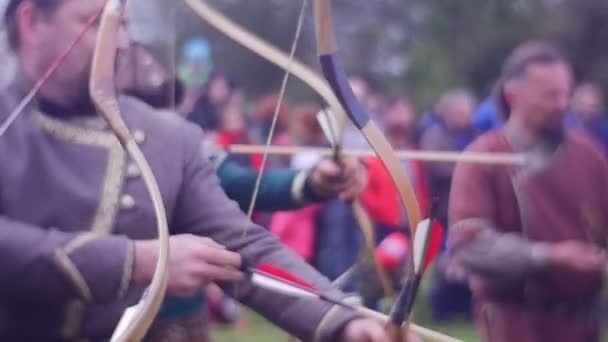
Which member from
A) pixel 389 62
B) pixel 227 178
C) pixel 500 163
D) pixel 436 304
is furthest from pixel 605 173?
pixel 389 62

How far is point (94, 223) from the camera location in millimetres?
2418

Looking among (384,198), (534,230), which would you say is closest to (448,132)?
(384,198)

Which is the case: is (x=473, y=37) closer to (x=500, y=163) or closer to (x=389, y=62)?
(x=389, y=62)

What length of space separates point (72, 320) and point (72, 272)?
14cm

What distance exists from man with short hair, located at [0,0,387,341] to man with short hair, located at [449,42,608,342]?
1345 mm

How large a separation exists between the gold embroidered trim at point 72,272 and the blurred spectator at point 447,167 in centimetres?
430

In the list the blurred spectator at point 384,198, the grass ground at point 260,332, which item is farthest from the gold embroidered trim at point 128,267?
the grass ground at point 260,332

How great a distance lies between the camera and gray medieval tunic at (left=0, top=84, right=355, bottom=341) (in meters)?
2.27

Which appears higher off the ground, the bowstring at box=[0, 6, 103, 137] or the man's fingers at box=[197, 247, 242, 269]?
the bowstring at box=[0, 6, 103, 137]

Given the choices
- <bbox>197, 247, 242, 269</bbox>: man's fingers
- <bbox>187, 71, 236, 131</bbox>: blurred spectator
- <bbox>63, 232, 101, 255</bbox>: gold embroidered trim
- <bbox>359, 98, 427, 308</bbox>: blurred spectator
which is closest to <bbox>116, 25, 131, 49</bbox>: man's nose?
<bbox>63, 232, 101, 255</bbox>: gold embroidered trim

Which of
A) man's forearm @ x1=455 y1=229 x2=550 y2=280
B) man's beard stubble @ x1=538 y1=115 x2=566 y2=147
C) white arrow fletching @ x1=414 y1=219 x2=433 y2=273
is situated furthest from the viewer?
man's beard stubble @ x1=538 y1=115 x2=566 y2=147

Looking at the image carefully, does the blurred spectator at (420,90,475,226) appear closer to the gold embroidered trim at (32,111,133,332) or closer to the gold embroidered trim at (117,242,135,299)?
the gold embroidered trim at (32,111,133,332)

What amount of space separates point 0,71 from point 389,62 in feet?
53.3

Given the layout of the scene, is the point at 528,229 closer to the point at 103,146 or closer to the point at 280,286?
the point at 103,146
